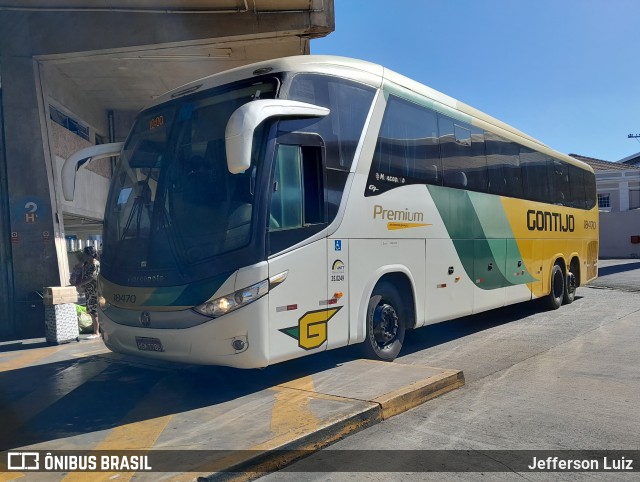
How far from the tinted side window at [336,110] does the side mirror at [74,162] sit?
2.70m

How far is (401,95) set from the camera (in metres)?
7.71

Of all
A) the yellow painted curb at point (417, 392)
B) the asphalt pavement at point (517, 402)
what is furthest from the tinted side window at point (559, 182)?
the yellow painted curb at point (417, 392)

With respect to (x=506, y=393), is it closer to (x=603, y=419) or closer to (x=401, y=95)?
(x=603, y=419)

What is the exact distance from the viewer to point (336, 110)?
649 centimetres

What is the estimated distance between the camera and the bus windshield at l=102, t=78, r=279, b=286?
5.53 meters

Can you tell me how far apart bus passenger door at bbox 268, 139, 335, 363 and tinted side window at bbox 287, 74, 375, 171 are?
204 millimetres

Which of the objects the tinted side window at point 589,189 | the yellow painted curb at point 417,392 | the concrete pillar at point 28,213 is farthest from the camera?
the tinted side window at point 589,189

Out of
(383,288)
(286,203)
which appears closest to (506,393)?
(383,288)

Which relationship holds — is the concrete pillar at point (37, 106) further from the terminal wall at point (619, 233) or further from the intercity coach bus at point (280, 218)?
the terminal wall at point (619, 233)

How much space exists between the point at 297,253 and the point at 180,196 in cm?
137

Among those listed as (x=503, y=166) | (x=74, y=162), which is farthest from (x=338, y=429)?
(x=503, y=166)

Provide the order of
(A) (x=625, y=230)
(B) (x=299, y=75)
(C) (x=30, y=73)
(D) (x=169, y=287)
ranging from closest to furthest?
1. (D) (x=169, y=287)
2. (B) (x=299, y=75)
3. (C) (x=30, y=73)
4. (A) (x=625, y=230)

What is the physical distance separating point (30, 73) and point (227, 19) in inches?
154

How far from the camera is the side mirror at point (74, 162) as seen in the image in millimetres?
6941
